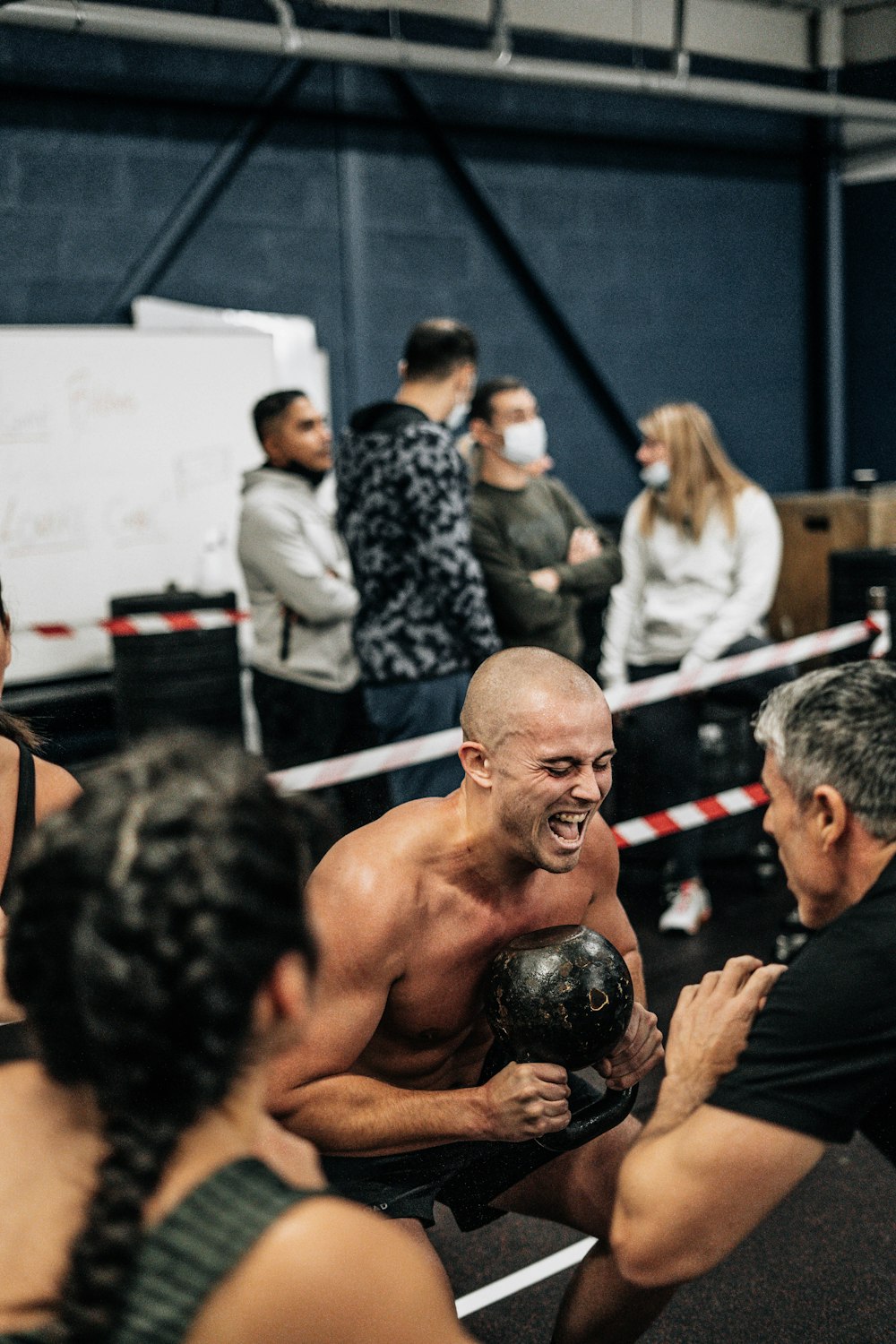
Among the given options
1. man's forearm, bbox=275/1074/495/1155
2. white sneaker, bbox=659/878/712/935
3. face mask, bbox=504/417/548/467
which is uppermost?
face mask, bbox=504/417/548/467

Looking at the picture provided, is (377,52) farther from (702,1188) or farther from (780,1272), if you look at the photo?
(702,1188)

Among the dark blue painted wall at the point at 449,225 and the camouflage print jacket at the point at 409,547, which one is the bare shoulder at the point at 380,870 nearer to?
the camouflage print jacket at the point at 409,547

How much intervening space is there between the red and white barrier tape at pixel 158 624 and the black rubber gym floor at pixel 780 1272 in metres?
3.05

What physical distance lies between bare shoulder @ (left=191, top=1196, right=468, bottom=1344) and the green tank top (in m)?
0.01

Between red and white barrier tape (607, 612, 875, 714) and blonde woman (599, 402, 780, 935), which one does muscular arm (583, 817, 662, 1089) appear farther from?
blonde woman (599, 402, 780, 935)

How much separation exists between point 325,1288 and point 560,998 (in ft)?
3.20

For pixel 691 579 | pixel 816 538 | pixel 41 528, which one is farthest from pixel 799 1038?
pixel 816 538

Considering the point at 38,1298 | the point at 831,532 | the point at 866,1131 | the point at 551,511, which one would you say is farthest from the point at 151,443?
the point at 38,1298

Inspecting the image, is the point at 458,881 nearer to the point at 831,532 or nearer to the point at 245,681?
the point at 245,681

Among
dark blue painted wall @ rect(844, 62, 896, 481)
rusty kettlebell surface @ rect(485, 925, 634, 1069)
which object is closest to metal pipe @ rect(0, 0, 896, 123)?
dark blue painted wall @ rect(844, 62, 896, 481)

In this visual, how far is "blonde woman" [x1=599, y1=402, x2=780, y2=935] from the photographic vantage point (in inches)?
180

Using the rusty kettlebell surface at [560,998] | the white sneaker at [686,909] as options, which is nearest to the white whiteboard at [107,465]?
the white sneaker at [686,909]

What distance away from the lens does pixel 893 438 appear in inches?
365

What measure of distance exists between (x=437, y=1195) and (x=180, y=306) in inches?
195
